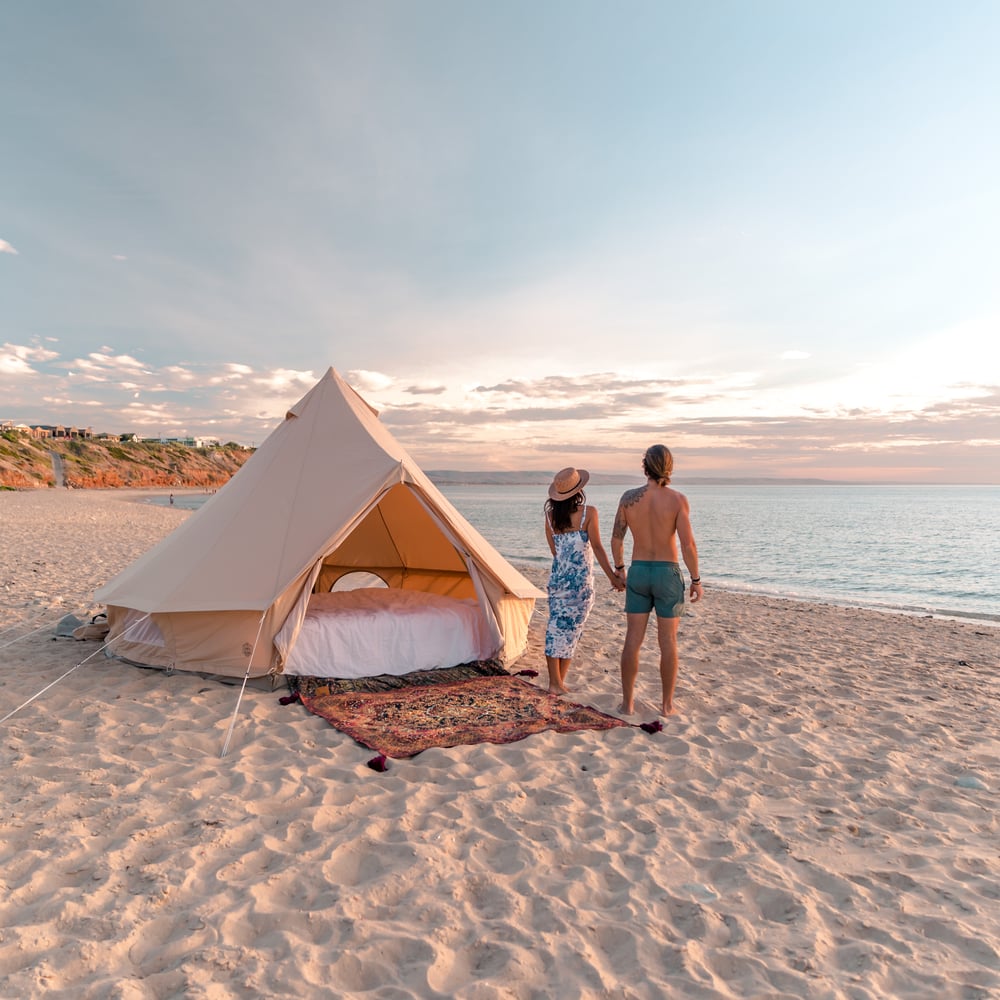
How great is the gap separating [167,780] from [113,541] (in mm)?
16142

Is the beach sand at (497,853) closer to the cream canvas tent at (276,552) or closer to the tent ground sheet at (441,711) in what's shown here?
the tent ground sheet at (441,711)

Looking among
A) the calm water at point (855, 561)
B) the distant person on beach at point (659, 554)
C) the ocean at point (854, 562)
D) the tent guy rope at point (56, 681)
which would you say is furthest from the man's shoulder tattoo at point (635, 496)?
the calm water at point (855, 561)

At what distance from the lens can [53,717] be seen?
4.78 metres

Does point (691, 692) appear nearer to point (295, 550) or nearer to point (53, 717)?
Answer: point (295, 550)

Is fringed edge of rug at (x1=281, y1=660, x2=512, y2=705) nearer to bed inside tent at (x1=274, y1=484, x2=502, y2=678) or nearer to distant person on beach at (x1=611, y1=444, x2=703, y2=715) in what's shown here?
bed inside tent at (x1=274, y1=484, x2=502, y2=678)

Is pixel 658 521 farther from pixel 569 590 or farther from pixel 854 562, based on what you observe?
pixel 854 562

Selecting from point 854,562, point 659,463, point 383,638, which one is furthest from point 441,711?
point 854,562

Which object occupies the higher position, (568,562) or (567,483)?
(567,483)

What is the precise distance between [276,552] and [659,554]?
311 centimetres

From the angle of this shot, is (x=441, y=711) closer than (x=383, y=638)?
Yes

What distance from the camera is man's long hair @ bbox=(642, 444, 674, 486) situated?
4.96 m

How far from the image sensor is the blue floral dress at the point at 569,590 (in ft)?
18.0

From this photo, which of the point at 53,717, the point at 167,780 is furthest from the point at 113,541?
the point at 167,780

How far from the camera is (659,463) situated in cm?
495
